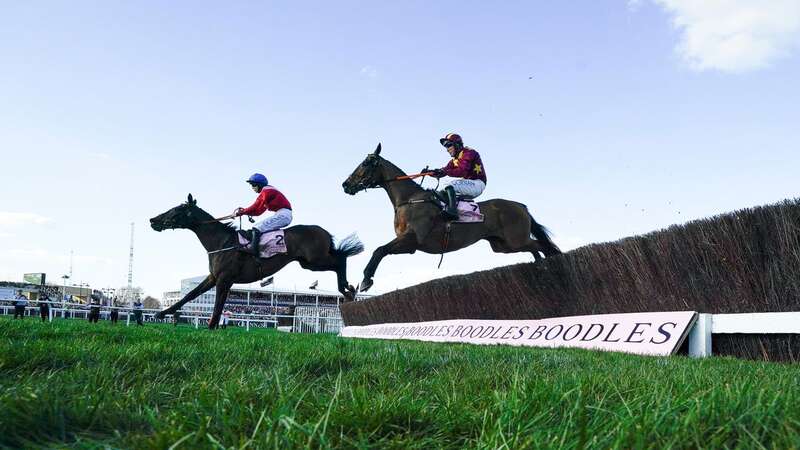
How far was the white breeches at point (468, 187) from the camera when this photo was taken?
10.3m

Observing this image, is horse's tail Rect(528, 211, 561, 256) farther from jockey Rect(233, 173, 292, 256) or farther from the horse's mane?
the horse's mane

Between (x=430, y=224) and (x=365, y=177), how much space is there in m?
1.33

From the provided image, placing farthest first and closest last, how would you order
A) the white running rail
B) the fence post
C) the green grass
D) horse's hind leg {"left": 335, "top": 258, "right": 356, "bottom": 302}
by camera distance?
horse's hind leg {"left": 335, "top": 258, "right": 356, "bottom": 302} < the fence post < the white running rail < the green grass

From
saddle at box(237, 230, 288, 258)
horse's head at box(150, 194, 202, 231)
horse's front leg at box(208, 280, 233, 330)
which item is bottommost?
horse's front leg at box(208, 280, 233, 330)

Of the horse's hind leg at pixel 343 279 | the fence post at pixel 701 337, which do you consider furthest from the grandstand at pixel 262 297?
the fence post at pixel 701 337

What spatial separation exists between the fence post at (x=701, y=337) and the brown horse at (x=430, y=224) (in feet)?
15.1

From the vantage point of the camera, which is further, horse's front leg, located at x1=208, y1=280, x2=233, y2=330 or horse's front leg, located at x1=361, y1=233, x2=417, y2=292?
horse's front leg, located at x1=208, y1=280, x2=233, y2=330

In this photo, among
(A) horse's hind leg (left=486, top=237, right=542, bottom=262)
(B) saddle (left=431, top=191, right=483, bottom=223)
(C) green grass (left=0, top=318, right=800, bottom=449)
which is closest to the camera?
(C) green grass (left=0, top=318, right=800, bottom=449)

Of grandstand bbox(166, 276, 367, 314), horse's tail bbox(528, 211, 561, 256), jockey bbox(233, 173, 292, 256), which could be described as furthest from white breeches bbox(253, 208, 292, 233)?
grandstand bbox(166, 276, 367, 314)

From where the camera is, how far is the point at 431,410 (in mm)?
1879

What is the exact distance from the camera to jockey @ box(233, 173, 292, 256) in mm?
11594

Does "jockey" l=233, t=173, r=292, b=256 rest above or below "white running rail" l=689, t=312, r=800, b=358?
above

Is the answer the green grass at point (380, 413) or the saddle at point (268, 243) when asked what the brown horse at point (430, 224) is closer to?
the saddle at point (268, 243)

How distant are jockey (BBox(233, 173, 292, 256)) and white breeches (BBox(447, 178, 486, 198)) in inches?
132
